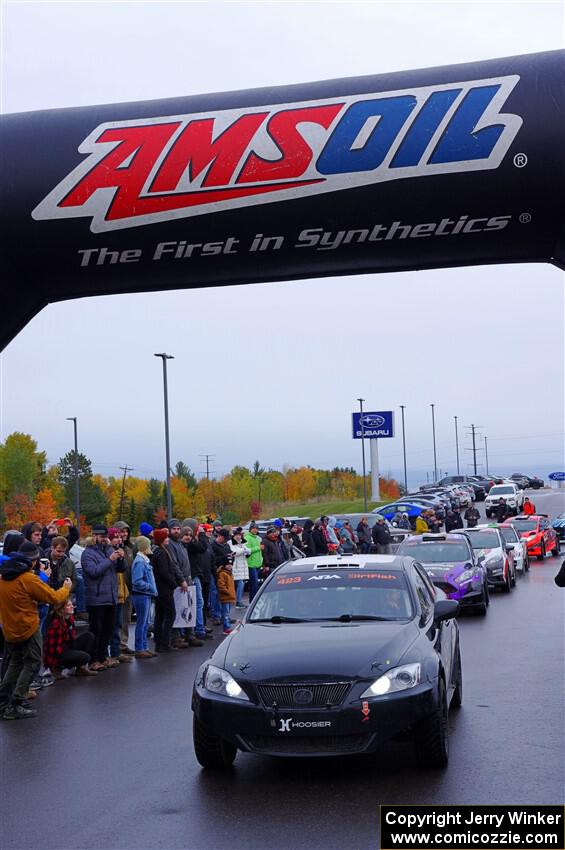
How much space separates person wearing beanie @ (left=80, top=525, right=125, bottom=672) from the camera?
44.0 ft

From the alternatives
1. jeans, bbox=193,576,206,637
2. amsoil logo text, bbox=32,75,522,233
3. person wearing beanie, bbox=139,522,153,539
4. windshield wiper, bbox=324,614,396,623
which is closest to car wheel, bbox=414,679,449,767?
windshield wiper, bbox=324,614,396,623

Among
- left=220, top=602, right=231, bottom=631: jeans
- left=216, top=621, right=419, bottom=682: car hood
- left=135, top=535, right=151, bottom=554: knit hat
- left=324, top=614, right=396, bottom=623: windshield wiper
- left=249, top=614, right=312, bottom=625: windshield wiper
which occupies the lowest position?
left=220, top=602, right=231, bottom=631: jeans

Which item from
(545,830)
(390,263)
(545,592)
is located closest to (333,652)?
(545,830)

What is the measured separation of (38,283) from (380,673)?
4.78m

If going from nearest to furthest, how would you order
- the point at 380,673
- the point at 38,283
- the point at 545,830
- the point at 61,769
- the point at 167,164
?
1. the point at 545,830
2. the point at 380,673
3. the point at 61,769
4. the point at 167,164
5. the point at 38,283

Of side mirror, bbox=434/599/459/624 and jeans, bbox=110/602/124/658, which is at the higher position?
side mirror, bbox=434/599/459/624

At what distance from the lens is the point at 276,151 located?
8.68 metres

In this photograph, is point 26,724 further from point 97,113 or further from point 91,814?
point 97,113

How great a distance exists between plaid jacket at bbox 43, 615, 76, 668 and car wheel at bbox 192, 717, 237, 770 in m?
4.92

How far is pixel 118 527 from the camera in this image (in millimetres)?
14836

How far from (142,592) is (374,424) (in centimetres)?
7562

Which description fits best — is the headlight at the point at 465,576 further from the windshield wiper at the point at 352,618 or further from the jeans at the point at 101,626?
the windshield wiper at the point at 352,618

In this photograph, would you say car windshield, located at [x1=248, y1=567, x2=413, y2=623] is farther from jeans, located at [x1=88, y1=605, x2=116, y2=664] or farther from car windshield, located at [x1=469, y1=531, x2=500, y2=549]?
car windshield, located at [x1=469, y1=531, x2=500, y2=549]

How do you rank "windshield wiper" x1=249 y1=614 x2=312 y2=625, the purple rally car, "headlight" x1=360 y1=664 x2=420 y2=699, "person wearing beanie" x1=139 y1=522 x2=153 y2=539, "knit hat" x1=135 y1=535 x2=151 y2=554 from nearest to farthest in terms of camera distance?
"headlight" x1=360 y1=664 x2=420 y2=699, "windshield wiper" x1=249 y1=614 x2=312 y2=625, "knit hat" x1=135 y1=535 x2=151 y2=554, "person wearing beanie" x1=139 y1=522 x2=153 y2=539, the purple rally car
